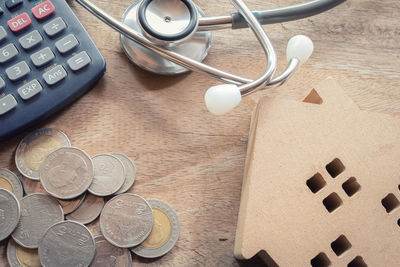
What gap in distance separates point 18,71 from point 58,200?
13 cm

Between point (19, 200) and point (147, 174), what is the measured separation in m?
0.12

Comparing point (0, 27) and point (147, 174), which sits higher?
point (0, 27)

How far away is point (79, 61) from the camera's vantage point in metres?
0.47

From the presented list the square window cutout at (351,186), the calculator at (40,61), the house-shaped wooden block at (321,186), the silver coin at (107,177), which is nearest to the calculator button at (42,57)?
the calculator at (40,61)

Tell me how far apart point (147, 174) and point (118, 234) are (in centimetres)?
7

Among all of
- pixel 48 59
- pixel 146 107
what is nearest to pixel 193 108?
pixel 146 107

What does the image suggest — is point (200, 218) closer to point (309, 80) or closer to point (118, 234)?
point (118, 234)

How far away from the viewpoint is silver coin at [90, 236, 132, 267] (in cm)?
44

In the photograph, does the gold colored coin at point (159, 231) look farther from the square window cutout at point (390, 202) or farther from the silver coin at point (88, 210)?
the square window cutout at point (390, 202)

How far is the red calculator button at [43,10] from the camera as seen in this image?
472mm

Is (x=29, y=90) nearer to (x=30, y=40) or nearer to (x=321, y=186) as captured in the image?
(x=30, y=40)

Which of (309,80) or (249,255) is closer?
(249,255)

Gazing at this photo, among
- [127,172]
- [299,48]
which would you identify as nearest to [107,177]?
[127,172]

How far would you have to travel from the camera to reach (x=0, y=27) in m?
0.46
